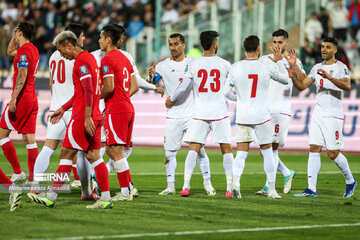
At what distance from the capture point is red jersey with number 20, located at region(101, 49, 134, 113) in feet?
32.7

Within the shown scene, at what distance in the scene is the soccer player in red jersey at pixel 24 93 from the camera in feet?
34.8

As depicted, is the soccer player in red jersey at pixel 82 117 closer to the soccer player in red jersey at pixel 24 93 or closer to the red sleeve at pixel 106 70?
the red sleeve at pixel 106 70

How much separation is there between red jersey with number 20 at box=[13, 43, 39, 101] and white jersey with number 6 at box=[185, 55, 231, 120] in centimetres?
225

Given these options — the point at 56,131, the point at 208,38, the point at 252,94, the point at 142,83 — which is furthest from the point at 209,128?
the point at 56,131

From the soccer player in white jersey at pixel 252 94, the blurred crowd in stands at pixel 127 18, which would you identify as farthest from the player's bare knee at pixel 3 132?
the blurred crowd in stands at pixel 127 18

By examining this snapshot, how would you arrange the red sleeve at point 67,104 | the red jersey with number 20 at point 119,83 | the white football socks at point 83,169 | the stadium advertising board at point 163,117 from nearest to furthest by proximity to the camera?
the red sleeve at point 67,104, the white football socks at point 83,169, the red jersey with number 20 at point 119,83, the stadium advertising board at point 163,117

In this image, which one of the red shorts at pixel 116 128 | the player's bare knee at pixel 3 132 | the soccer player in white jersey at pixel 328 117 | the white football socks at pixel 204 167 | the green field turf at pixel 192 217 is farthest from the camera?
the player's bare knee at pixel 3 132

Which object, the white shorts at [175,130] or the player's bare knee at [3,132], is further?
the player's bare knee at [3,132]

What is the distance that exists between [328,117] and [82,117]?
13.2 feet

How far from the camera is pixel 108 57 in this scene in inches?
390

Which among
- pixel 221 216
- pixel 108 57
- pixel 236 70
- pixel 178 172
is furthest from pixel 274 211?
pixel 178 172

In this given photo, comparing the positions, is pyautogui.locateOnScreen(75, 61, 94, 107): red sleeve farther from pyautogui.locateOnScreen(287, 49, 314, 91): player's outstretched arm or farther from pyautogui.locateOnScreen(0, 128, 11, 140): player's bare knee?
pyautogui.locateOnScreen(287, 49, 314, 91): player's outstretched arm

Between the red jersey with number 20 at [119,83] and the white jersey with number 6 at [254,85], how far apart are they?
5.30ft

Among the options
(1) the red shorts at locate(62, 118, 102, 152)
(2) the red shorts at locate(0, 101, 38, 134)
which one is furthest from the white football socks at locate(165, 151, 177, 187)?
(1) the red shorts at locate(62, 118, 102, 152)
